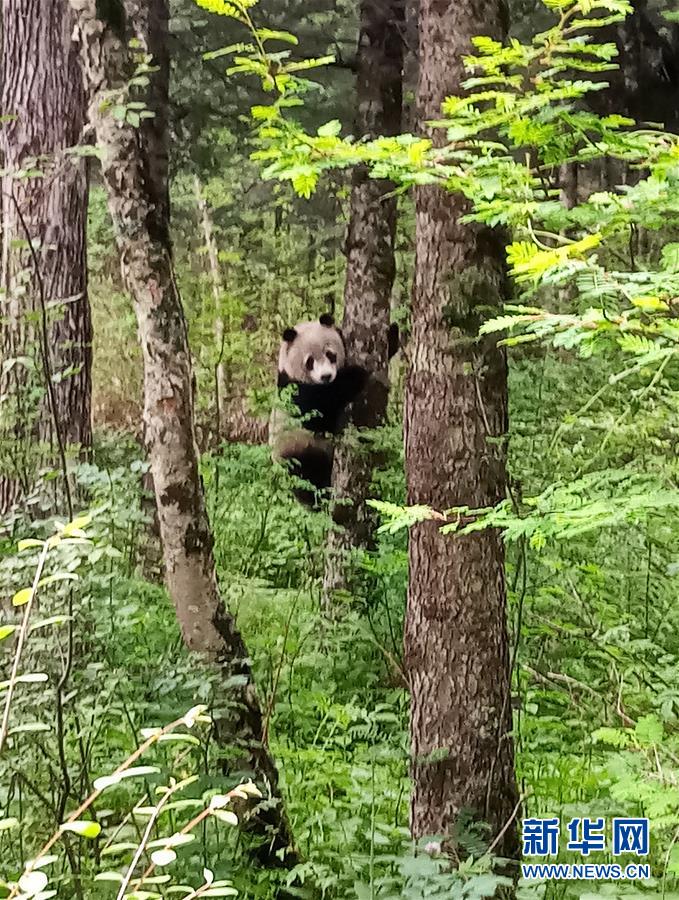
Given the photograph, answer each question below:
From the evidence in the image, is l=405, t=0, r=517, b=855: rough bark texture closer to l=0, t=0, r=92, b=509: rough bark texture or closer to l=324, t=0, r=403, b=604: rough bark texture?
l=324, t=0, r=403, b=604: rough bark texture

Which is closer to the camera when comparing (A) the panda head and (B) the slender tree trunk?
(A) the panda head

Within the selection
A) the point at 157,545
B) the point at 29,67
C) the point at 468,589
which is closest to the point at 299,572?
the point at 157,545

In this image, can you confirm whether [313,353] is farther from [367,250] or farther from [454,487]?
[454,487]

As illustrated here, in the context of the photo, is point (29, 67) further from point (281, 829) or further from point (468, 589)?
point (281, 829)

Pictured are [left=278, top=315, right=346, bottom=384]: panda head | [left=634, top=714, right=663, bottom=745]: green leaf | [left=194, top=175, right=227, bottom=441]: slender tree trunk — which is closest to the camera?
[left=634, top=714, right=663, bottom=745]: green leaf

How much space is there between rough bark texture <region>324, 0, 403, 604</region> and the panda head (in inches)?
10.5

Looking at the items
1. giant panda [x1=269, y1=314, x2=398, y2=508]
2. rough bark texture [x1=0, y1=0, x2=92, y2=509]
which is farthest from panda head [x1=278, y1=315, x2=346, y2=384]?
rough bark texture [x1=0, y1=0, x2=92, y2=509]

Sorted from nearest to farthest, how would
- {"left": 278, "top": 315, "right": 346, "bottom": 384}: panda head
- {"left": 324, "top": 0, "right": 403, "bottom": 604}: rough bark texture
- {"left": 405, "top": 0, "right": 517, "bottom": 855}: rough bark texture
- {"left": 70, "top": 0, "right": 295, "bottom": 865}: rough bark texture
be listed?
{"left": 405, "top": 0, "right": 517, "bottom": 855}: rough bark texture < {"left": 70, "top": 0, "right": 295, "bottom": 865}: rough bark texture < {"left": 324, "top": 0, "right": 403, "bottom": 604}: rough bark texture < {"left": 278, "top": 315, "right": 346, "bottom": 384}: panda head

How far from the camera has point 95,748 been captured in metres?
2.82

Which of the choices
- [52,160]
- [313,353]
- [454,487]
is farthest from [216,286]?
[454,487]

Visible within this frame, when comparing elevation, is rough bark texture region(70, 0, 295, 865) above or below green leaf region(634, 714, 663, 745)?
above

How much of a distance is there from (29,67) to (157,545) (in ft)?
7.55

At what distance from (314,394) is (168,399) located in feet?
6.13

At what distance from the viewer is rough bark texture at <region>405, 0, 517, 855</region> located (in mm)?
2229
